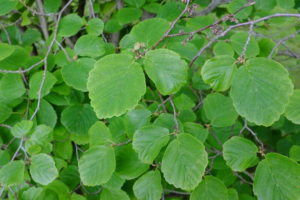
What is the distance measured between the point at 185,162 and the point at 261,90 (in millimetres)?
228

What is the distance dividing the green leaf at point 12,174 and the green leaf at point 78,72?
0.29 m

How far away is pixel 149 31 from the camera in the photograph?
67 centimetres

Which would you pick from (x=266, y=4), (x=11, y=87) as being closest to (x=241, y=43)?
(x=266, y=4)

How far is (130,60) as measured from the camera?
499mm

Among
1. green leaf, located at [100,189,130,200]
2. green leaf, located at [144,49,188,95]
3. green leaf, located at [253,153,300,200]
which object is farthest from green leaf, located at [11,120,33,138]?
green leaf, located at [253,153,300,200]

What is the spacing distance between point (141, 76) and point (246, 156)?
0.35m

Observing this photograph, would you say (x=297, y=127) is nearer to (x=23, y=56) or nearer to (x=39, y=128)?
(x=39, y=128)

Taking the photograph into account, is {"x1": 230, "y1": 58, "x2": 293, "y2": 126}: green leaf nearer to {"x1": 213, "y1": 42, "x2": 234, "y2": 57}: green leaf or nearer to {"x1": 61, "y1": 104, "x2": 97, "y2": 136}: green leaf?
{"x1": 213, "y1": 42, "x2": 234, "y2": 57}: green leaf

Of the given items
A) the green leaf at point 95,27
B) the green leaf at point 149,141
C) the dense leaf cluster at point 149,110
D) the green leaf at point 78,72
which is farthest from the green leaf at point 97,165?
the green leaf at point 95,27

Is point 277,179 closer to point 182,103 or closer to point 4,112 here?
point 182,103

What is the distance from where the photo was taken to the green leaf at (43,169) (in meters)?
0.69

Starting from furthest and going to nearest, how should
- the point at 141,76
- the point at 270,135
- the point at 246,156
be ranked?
the point at 270,135 → the point at 246,156 → the point at 141,76

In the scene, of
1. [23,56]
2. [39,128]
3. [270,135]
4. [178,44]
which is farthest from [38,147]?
[270,135]

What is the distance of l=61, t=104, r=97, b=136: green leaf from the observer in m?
0.89
